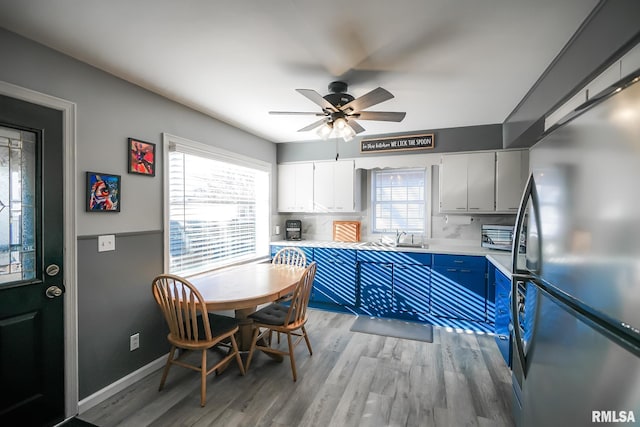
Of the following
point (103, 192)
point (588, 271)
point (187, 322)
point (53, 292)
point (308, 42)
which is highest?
point (308, 42)

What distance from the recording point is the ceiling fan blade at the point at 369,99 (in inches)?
76.6

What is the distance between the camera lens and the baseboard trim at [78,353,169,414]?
2027 mm

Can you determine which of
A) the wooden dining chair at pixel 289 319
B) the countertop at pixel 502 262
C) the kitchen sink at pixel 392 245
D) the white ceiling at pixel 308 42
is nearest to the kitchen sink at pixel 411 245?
the kitchen sink at pixel 392 245

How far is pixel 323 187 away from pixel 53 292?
325 centimetres

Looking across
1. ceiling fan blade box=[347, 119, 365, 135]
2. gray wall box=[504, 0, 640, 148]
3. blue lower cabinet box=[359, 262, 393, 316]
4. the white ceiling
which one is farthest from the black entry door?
gray wall box=[504, 0, 640, 148]

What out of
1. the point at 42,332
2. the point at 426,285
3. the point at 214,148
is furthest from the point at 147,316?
the point at 426,285

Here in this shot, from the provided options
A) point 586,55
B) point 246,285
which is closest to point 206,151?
point 246,285

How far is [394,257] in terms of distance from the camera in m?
3.71

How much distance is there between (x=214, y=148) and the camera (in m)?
3.28

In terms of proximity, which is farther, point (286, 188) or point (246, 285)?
point (286, 188)

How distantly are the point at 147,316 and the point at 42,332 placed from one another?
2.42 ft

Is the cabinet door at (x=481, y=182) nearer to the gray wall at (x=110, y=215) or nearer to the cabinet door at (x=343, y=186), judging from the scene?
the cabinet door at (x=343, y=186)

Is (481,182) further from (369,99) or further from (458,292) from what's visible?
(369,99)

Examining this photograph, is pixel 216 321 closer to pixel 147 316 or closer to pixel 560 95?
pixel 147 316
